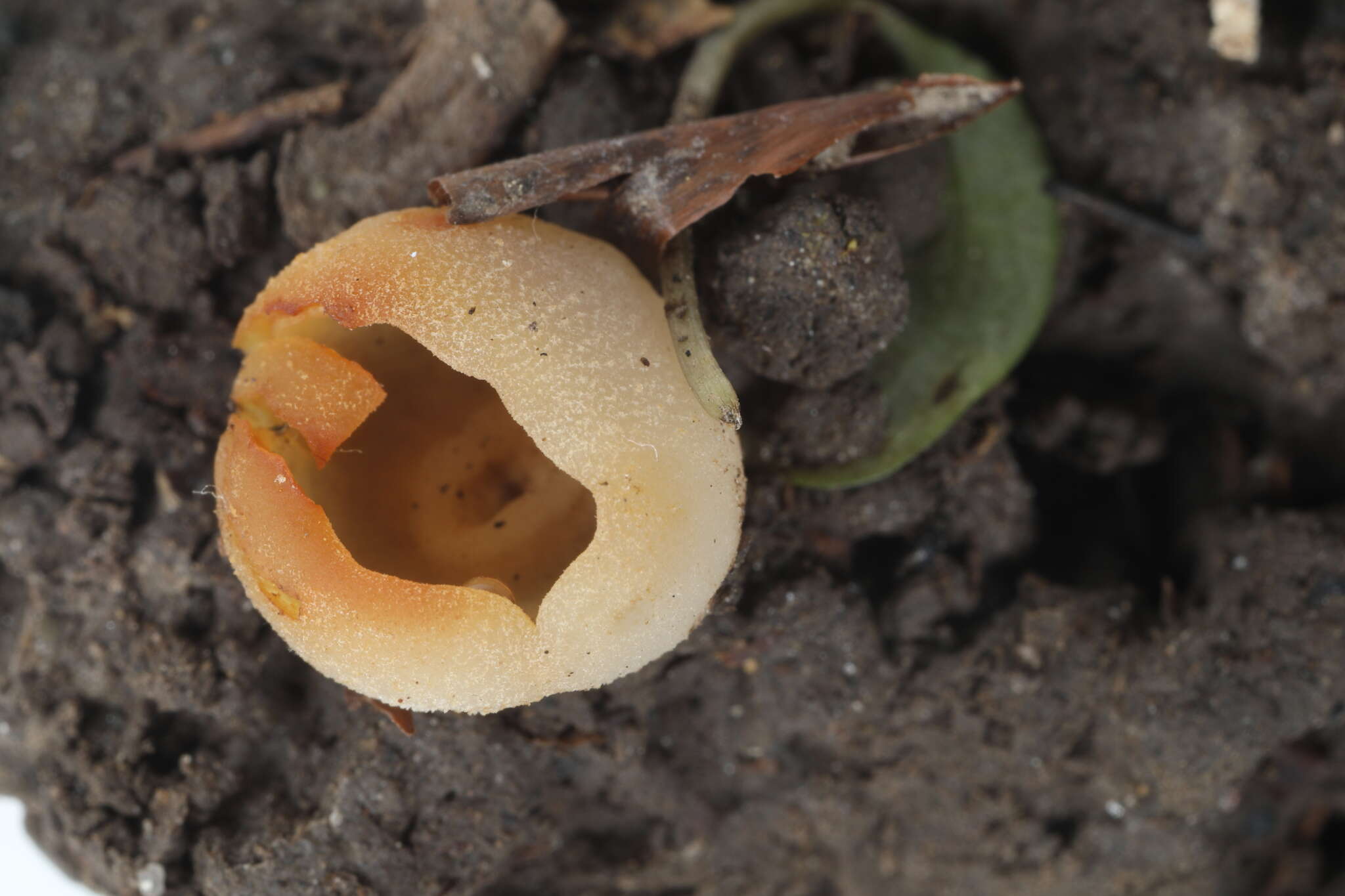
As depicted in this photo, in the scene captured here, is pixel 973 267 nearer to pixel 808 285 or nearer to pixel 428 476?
pixel 808 285

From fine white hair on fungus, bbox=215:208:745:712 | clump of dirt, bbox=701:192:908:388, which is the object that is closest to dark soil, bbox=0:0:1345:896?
clump of dirt, bbox=701:192:908:388

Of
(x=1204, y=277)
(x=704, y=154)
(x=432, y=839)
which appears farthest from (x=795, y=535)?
(x=1204, y=277)

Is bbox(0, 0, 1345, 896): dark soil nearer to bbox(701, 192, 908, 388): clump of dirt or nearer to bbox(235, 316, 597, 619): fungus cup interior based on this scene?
bbox(701, 192, 908, 388): clump of dirt

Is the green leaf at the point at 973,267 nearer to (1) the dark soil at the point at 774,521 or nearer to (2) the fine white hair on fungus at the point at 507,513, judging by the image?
(1) the dark soil at the point at 774,521

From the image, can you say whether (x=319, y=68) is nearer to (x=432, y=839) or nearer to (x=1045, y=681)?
(x=432, y=839)

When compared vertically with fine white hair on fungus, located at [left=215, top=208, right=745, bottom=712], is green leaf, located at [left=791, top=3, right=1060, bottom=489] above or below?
below

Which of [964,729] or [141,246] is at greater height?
[141,246]
